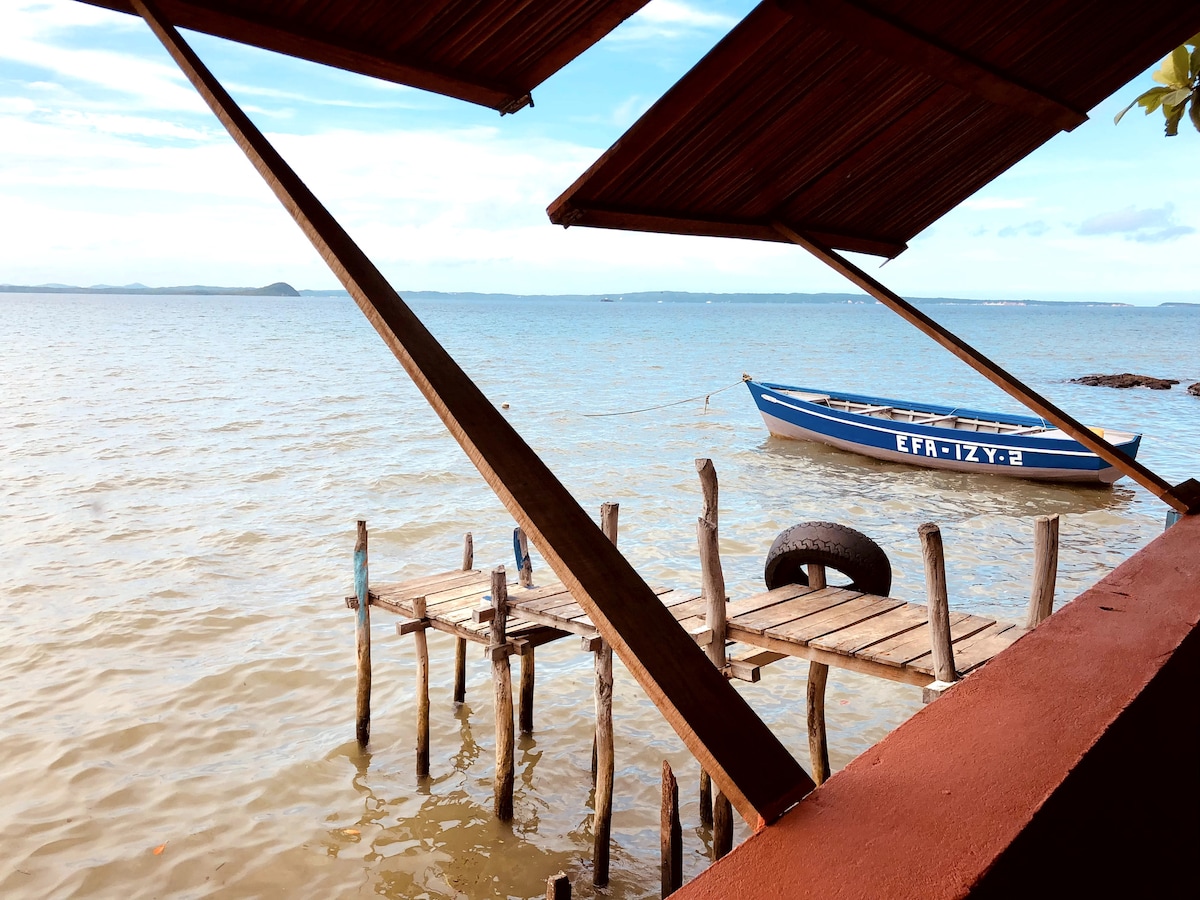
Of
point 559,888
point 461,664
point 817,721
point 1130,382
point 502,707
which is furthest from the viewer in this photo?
point 1130,382

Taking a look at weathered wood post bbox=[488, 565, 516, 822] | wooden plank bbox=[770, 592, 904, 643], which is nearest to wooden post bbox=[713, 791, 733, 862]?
wooden plank bbox=[770, 592, 904, 643]

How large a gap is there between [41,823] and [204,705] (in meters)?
2.16

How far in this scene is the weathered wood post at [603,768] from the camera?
6.40m

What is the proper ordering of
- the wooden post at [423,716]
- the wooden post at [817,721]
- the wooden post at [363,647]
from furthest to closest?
the wooden post at [363,647] → the wooden post at [423,716] → the wooden post at [817,721]

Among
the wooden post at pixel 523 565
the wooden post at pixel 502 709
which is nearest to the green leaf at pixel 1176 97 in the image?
the wooden post at pixel 502 709

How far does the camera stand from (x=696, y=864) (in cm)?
665

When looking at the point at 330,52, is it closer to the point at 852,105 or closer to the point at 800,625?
the point at 852,105

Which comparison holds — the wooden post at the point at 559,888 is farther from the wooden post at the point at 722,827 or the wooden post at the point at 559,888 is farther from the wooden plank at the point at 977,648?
the wooden post at the point at 722,827

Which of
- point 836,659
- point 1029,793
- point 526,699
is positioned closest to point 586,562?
point 1029,793

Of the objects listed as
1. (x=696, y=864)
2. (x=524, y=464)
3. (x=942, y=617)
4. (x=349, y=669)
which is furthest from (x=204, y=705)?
(x=524, y=464)

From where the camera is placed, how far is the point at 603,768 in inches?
258

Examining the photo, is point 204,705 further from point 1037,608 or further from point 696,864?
point 1037,608

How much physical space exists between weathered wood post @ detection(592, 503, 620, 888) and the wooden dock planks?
263 millimetres

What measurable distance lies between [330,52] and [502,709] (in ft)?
17.8
